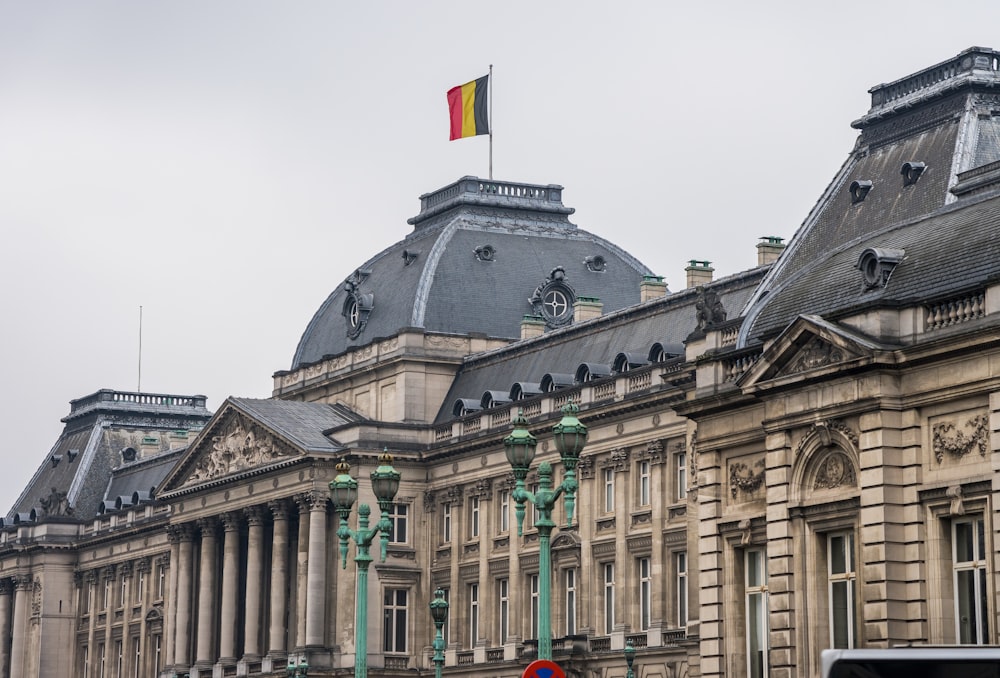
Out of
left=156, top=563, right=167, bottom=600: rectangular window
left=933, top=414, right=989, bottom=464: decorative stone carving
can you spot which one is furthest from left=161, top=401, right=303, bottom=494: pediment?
left=933, top=414, right=989, bottom=464: decorative stone carving

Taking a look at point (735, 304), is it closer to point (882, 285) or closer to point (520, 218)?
point (520, 218)

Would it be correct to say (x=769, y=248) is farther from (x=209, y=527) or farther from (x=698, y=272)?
(x=209, y=527)

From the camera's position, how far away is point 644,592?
9562 cm

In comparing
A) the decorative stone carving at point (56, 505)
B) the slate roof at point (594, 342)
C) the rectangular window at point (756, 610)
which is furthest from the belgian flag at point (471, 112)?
the rectangular window at point (756, 610)

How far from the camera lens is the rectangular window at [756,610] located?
54031mm

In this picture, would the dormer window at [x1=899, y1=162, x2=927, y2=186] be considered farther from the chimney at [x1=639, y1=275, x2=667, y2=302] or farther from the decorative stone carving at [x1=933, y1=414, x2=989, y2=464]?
the decorative stone carving at [x1=933, y1=414, x2=989, y2=464]

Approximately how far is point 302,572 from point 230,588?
8976 millimetres

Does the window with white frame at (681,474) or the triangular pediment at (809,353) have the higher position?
the window with white frame at (681,474)

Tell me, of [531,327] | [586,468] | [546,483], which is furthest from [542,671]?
[531,327]

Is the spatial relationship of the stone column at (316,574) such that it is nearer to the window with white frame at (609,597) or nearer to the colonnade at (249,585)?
the colonnade at (249,585)

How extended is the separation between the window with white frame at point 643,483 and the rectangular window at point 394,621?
60.2 ft

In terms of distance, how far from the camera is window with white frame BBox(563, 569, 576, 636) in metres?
100

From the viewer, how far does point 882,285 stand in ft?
173

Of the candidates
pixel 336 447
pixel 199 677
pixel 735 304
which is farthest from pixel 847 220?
pixel 199 677
